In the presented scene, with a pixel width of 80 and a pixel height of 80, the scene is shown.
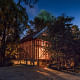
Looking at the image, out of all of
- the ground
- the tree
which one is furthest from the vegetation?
the tree

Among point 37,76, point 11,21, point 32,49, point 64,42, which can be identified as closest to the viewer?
point 37,76

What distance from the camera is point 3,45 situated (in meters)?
12.4

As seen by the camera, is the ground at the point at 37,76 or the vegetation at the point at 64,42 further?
the vegetation at the point at 64,42

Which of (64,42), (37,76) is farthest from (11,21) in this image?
(37,76)

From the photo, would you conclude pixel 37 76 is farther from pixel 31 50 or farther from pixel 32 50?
pixel 31 50

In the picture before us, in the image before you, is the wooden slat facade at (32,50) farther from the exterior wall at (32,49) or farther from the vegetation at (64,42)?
the vegetation at (64,42)

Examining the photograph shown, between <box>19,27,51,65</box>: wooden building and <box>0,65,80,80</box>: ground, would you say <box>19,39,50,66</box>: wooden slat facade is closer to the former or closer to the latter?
<box>19,27,51,65</box>: wooden building

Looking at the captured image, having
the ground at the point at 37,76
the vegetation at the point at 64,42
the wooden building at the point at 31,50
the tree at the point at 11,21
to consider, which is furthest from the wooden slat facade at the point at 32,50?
the ground at the point at 37,76

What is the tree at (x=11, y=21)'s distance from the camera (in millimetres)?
11844

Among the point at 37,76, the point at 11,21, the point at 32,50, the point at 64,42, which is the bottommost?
the point at 37,76

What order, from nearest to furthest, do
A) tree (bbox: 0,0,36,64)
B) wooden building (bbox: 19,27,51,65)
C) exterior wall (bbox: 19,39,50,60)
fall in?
1. tree (bbox: 0,0,36,64)
2. wooden building (bbox: 19,27,51,65)
3. exterior wall (bbox: 19,39,50,60)

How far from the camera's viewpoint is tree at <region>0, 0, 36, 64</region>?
11.8 metres

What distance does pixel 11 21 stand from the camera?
12.4 meters

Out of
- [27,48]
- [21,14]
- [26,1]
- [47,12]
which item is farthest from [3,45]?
[47,12]
